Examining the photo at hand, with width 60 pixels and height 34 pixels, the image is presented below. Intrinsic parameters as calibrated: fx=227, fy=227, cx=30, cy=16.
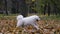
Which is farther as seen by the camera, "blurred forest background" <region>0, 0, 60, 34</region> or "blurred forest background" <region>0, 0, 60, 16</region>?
"blurred forest background" <region>0, 0, 60, 16</region>

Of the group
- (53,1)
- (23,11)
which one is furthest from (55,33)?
(53,1)

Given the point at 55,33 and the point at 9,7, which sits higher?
the point at 55,33

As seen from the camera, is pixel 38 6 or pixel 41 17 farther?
pixel 38 6

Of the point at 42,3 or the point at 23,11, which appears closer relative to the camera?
the point at 23,11

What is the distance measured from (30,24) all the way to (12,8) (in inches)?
1748

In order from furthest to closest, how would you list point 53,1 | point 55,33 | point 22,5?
point 53,1 → point 22,5 → point 55,33

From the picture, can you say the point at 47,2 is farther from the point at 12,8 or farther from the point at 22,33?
the point at 22,33

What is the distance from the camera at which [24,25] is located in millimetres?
8500

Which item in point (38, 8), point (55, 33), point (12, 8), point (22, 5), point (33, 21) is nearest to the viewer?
point (55, 33)

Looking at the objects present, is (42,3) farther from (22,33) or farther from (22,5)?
(22,33)

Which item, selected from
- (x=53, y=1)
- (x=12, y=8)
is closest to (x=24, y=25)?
(x=53, y=1)

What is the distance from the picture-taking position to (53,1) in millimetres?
31484

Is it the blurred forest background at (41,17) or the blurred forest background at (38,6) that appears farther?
the blurred forest background at (38,6)

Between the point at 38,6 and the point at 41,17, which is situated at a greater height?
the point at 41,17
